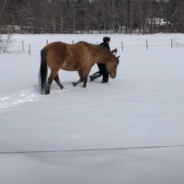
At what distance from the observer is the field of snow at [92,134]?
287 centimetres

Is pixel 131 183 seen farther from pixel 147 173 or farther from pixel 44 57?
pixel 44 57

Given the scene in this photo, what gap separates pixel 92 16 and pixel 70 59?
165ft

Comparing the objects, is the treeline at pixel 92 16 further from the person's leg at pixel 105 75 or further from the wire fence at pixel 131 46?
the person's leg at pixel 105 75

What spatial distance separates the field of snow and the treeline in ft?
151

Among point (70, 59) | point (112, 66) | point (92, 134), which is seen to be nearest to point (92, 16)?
→ point (112, 66)

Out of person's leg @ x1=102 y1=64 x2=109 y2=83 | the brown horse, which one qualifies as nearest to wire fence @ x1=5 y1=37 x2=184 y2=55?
person's leg @ x1=102 y1=64 x2=109 y2=83

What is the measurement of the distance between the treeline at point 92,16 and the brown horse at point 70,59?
44.7 m

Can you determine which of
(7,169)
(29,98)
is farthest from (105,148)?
(29,98)

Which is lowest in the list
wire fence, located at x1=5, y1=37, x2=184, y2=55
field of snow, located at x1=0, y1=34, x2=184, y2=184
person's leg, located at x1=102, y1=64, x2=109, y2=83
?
field of snow, located at x1=0, y1=34, x2=184, y2=184

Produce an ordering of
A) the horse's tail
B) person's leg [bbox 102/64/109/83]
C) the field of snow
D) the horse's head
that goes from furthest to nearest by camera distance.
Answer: person's leg [bbox 102/64/109/83]
the horse's head
the horse's tail
the field of snow

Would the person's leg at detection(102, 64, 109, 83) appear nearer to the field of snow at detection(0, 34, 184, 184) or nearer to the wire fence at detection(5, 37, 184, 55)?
the field of snow at detection(0, 34, 184, 184)

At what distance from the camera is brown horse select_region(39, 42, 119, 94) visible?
6.54 meters

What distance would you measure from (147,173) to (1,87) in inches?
214

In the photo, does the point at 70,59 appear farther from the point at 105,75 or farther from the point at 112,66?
the point at 105,75
